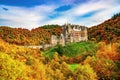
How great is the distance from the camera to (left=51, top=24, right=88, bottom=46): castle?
16675 cm

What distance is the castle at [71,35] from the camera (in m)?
167

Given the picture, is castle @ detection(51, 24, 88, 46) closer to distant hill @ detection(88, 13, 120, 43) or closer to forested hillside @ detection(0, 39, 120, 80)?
distant hill @ detection(88, 13, 120, 43)

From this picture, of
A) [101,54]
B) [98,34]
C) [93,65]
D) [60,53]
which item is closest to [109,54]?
[101,54]

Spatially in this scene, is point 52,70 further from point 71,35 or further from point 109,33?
point 109,33

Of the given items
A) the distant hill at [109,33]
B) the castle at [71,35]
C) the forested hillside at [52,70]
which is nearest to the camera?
the forested hillside at [52,70]

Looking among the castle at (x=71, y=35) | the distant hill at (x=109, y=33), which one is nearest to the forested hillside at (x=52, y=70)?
the distant hill at (x=109, y=33)

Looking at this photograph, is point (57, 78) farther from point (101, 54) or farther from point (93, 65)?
point (101, 54)

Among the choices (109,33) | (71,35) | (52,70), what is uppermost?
(109,33)

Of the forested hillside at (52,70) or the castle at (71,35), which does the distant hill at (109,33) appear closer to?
the castle at (71,35)

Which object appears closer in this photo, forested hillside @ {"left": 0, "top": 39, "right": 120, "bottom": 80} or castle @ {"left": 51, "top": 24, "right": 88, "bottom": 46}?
forested hillside @ {"left": 0, "top": 39, "right": 120, "bottom": 80}

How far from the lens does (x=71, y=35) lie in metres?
167

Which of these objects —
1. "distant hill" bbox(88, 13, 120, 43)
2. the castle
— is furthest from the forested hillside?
the castle

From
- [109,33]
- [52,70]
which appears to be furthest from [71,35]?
[52,70]

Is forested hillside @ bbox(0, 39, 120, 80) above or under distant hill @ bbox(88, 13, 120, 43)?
under
